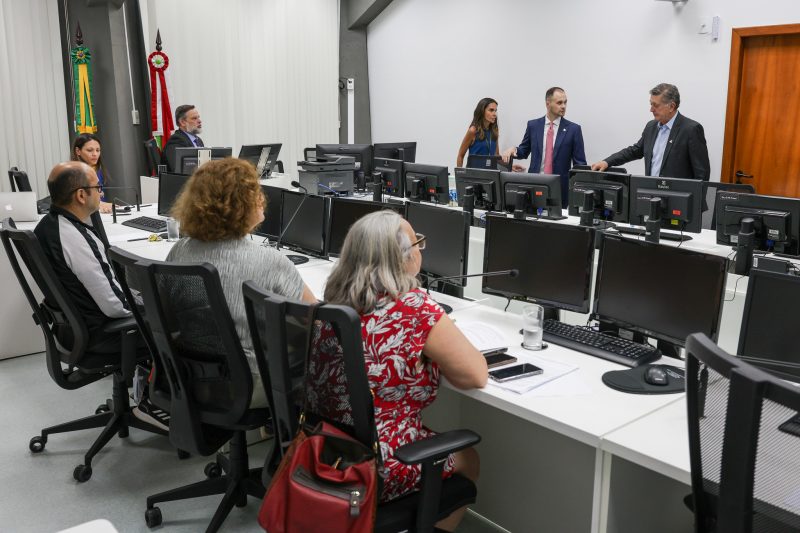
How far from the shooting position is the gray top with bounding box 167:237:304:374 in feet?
7.61

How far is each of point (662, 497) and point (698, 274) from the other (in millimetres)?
676

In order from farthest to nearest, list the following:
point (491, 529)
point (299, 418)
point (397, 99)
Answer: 1. point (397, 99)
2. point (491, 529)
3. point (299, 418)

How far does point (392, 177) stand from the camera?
545cm

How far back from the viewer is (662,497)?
6.70 feet

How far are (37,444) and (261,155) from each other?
3.53 metres

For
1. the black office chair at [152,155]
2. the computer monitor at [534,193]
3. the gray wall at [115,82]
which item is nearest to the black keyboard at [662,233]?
the computer monitor at [534,193]

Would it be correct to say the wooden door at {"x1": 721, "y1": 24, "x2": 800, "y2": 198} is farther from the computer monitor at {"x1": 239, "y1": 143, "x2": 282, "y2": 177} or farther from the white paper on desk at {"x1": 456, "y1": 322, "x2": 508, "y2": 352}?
the white paper on desk at {"x1": 456, "y1": 322, "x2": 508, "y2": 352}

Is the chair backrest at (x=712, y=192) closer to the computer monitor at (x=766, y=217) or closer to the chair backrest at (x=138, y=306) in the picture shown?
the computer monitor at (x=766, y=217)

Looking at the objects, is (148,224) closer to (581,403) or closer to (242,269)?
(242,269)

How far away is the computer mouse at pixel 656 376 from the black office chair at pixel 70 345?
1.96 metres

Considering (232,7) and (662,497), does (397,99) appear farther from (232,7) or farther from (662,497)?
(662,497)

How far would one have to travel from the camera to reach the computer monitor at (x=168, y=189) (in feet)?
15.9

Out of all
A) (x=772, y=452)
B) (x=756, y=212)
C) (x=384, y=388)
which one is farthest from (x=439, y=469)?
(x=756, y=212)

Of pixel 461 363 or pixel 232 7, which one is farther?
pixel 232 7
